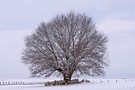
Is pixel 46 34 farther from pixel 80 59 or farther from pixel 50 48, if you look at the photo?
pixel 80 59

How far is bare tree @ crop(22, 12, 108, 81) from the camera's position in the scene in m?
61.1

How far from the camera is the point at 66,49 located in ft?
203

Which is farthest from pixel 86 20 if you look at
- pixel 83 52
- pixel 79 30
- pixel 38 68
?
pixel 38 68

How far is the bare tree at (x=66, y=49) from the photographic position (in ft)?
200

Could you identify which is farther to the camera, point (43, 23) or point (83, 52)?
point (43, 23)

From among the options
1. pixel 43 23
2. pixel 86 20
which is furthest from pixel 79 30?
pixel 43 23

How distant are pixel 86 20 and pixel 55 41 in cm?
673

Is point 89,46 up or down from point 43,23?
down

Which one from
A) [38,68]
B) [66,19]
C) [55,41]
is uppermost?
[66,19]

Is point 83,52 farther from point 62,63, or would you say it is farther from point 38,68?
point 38,68

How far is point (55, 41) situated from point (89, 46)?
225 inches

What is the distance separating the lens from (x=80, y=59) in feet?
203

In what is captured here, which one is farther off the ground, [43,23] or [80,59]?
[43,23]

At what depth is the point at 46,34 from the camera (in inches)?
2486
